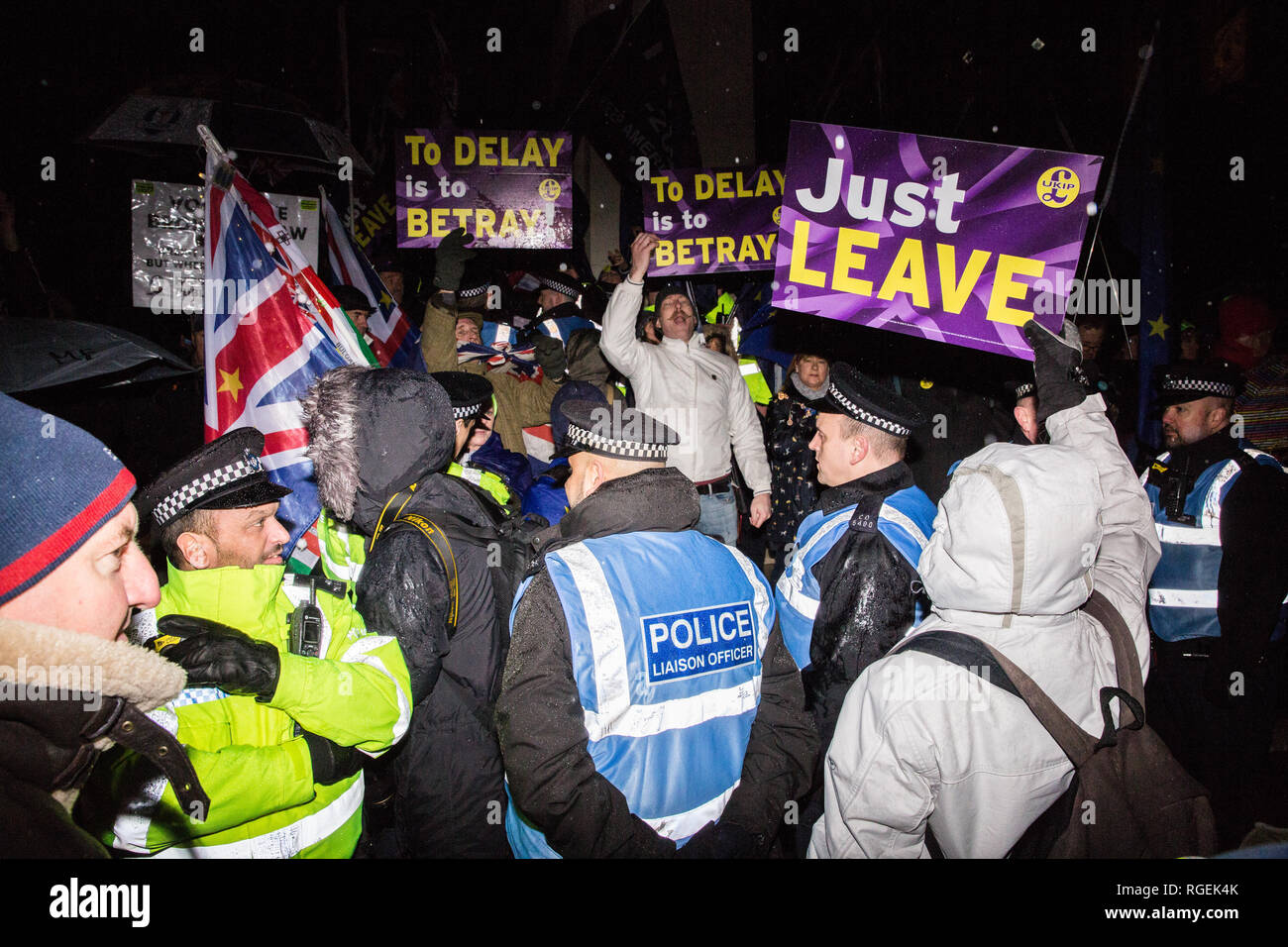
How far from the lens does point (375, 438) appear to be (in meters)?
2.49

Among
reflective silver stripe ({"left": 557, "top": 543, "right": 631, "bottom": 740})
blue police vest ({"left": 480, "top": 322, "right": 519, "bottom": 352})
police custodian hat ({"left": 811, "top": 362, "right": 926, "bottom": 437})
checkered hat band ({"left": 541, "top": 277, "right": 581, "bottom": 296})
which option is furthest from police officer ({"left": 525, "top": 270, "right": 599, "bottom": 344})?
reflective silver stripe ({"left": 557, "top": 543, "right": 631, "bottom": 740})

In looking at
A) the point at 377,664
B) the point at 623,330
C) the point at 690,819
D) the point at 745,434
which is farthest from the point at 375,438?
the point at 745,434

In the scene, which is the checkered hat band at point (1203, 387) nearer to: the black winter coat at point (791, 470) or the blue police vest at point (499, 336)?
the black winter coat at point (791, 470)

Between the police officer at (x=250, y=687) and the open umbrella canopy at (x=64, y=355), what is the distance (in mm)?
2278

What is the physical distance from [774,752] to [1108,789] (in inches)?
35.2

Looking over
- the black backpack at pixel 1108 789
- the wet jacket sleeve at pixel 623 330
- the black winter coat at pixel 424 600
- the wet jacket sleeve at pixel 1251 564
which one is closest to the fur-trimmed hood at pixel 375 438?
the black winter coat at pixel 424 600

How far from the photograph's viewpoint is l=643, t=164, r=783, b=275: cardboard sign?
25.0 ft

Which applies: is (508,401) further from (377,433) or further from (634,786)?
(634,786)

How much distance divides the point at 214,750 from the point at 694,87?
1112 cm

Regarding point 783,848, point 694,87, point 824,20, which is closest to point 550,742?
point 783,848

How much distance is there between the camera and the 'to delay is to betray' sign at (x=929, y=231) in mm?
3164

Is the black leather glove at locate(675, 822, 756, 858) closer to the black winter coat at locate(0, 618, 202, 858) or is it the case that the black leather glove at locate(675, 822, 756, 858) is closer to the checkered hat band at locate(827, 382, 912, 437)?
the black winter coat at locate(0, 618, 202, 858)

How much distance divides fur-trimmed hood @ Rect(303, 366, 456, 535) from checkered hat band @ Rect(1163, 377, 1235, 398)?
4194mm
